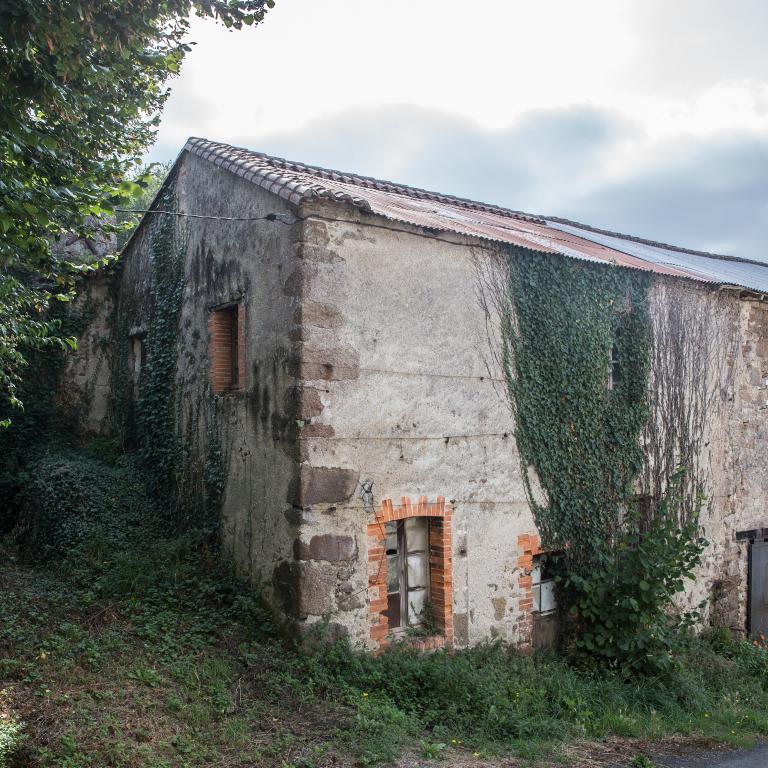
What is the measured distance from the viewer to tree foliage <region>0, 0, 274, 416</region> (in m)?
5.27

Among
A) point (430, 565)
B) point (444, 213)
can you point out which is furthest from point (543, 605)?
point (444, 213)

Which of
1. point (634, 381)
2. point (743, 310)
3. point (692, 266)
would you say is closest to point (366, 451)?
point (634, 381)

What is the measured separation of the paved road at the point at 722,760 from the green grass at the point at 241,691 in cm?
29

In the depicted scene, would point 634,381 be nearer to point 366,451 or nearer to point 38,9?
point 366,451

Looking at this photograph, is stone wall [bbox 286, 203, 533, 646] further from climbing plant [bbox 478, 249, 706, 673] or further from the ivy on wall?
the ivy on wall

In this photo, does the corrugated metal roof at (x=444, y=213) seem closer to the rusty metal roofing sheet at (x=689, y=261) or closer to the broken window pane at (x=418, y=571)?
the rusty metal roofing sheet at (x=689, y=261)

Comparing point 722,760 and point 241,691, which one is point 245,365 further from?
point 722,760

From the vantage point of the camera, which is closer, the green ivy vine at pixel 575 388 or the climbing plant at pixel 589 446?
the climbing plant at pixel 589 446

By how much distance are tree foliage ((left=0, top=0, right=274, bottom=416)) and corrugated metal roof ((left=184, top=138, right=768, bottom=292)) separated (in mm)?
1683

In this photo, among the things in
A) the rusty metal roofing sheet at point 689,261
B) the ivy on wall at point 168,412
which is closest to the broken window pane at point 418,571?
the ivy on wall at point 168,412

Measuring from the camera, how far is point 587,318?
9.50 meters

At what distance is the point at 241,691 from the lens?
6.43 metres

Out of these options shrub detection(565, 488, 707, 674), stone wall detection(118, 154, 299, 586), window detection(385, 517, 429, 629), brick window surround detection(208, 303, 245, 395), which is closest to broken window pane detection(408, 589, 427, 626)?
window detection(385, 517, 429, 629)

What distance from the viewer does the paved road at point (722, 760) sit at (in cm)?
670
